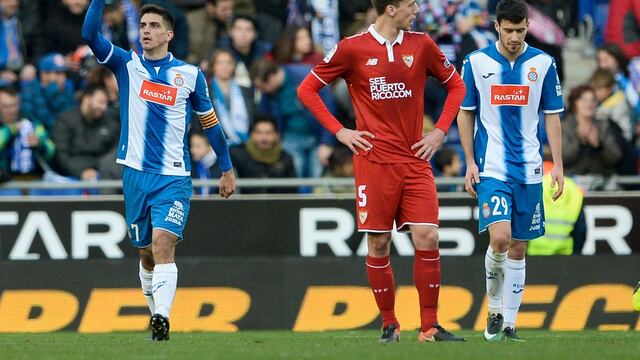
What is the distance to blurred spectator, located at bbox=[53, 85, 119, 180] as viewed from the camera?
50.8 feet

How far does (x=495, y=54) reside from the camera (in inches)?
447

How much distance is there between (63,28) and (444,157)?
473 centimetres

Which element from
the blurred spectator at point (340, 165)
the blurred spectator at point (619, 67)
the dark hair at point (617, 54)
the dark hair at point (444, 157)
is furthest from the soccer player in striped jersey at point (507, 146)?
the dark hair at point (617, 54)

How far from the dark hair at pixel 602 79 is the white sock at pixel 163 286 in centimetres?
767

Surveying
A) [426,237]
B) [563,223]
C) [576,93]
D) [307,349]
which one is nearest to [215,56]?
[576,93]

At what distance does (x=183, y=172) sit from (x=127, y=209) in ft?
1.78

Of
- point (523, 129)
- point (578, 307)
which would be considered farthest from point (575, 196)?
point (523, 129)

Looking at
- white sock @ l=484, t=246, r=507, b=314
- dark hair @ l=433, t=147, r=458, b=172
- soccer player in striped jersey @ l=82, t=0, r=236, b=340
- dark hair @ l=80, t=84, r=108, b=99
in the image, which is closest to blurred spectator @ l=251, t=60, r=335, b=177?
dark hair @ l=433, t=147, r=458, b=172

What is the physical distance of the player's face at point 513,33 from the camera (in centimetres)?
1107

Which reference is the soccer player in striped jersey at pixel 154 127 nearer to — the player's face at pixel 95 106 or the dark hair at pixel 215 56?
the player's face at pixel 95 106

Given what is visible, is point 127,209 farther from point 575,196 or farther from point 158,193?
point 575,196

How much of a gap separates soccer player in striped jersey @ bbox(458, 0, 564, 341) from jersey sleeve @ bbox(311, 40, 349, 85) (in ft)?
3.89

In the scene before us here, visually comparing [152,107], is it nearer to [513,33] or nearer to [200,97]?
[200,97]

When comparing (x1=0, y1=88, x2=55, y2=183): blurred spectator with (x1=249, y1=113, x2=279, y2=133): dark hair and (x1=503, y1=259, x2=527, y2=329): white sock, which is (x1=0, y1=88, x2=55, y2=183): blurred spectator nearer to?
(x1=249, y1=113, x2=279, y2=133): dark hair
